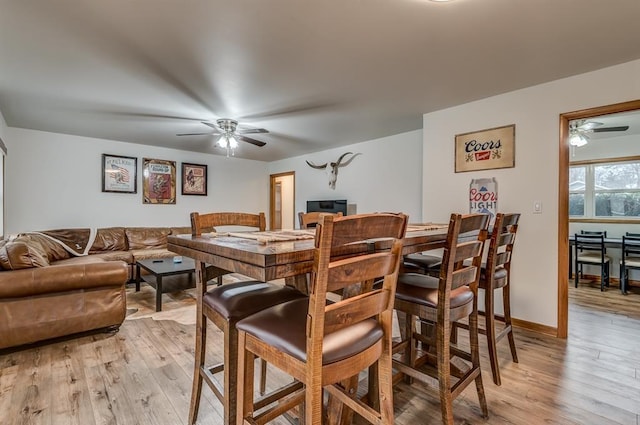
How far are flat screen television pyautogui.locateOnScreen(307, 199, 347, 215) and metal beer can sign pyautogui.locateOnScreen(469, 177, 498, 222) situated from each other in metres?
2.31

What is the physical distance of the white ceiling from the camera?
69.4 inches

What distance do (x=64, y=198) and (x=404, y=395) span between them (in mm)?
5537

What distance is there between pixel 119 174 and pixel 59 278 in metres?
3.34

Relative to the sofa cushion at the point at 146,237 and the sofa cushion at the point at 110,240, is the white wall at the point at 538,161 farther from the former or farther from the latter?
the sofa cushion at the point at 110,240

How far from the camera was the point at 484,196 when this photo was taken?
3.13 meters

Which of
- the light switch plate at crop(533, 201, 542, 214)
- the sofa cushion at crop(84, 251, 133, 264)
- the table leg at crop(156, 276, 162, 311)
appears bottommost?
the table leg at crop(156, 276, 162, 311)

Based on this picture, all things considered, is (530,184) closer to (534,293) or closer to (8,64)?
(534,293)

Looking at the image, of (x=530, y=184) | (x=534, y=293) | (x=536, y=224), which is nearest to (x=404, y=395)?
(x=534, y=293)

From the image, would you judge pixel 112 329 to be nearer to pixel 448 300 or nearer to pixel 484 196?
pixel 448 300

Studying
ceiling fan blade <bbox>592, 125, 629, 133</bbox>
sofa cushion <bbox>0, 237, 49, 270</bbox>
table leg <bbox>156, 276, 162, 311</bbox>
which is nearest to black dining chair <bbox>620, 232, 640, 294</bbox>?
ceiling fan blade <bbox>592, 125, 629, 133</bbox>

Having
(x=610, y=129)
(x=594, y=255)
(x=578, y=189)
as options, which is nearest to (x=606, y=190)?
(x=578, y=189)

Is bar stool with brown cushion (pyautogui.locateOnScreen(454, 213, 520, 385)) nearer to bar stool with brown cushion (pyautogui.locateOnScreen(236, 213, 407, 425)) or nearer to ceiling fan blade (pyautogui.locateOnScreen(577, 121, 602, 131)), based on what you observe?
bar stool with brown cushion (pyautogui.locateOnScreen(236, 213, 407, 425))

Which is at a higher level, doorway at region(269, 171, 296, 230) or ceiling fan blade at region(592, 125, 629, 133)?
ceiling fan blade at region(592, 125, 629, 133)

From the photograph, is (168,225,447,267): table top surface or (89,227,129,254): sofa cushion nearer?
(168,225,447,267): table top surface
